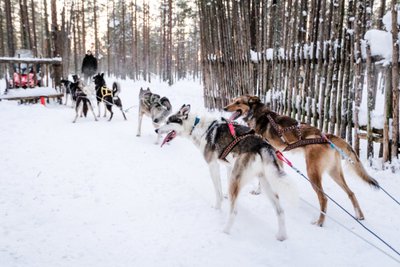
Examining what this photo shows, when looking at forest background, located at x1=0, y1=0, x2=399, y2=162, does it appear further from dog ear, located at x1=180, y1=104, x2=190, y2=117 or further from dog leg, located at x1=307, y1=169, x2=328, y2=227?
dog ear, located at x1=180, y1=104, x2=190, y2=117

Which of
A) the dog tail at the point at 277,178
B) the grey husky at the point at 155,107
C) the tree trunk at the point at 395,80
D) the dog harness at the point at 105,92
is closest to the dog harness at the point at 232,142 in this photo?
the dog tail at the point at 277,178

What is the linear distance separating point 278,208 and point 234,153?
0.75m

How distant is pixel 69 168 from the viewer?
4.55 meters

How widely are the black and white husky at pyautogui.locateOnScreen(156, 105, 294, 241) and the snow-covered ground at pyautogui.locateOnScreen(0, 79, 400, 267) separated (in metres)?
0.30

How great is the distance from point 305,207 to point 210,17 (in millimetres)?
8541

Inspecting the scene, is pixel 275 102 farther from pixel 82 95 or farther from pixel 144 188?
pixel 82 95

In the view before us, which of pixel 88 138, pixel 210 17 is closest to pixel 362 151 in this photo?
pixel 88 138

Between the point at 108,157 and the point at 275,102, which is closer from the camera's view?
the point at 108,157

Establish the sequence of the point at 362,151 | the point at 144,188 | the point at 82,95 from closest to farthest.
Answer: the point at 144,188 < the point at 362,151 < the point at 82,95

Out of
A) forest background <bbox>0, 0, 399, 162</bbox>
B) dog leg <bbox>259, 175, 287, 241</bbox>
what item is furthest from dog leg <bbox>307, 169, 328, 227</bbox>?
forest background <bbox>0, 0, 399, 162</bbox>

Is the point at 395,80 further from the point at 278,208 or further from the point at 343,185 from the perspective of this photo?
the point at 278,208

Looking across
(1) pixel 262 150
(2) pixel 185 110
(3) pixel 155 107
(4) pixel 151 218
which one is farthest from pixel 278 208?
(3) pixel 155 107

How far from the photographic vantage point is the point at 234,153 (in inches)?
123

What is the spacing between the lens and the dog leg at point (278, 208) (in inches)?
114
